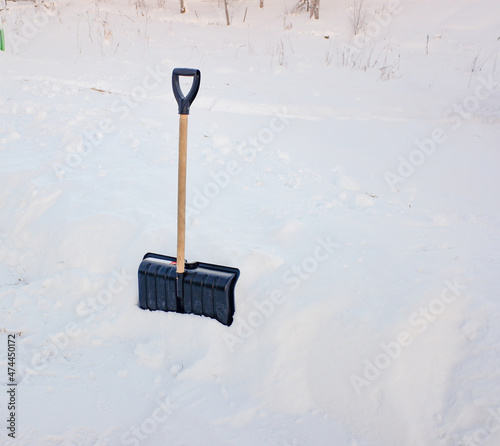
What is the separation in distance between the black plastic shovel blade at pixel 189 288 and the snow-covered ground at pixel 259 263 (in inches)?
2.4

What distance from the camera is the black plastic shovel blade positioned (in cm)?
237

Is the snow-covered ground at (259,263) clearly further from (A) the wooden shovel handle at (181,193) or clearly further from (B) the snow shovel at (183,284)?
(A) the wooden shovel handle at (181,193)

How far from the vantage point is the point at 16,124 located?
4.42 metres

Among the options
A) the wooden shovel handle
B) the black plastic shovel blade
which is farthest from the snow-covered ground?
the wooden shovel handle

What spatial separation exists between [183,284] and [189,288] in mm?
41

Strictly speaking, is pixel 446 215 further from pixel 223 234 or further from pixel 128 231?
pixel 128 231

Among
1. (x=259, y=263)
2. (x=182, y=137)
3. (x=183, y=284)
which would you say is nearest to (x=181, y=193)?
(x=182, y=137)

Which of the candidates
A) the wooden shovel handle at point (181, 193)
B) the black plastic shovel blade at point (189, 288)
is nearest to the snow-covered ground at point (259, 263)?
the black plastic shovel blade at point (189, 288)

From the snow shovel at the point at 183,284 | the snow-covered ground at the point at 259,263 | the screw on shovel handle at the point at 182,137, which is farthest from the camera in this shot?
the snow shovel at the point at 183,284

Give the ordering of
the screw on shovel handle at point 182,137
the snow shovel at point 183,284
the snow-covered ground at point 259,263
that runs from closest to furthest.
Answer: the snow-covered ground at point 259,263
the screw on shovel handle at point 182,137
the snow shovel at point 183,284

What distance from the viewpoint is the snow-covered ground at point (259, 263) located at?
2.00 meters

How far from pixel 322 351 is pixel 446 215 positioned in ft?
5.58

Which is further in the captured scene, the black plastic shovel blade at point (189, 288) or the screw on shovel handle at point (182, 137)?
the black plastic shovel blade at point (189, 288)

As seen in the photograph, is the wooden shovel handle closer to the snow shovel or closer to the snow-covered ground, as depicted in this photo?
the snow shovel
